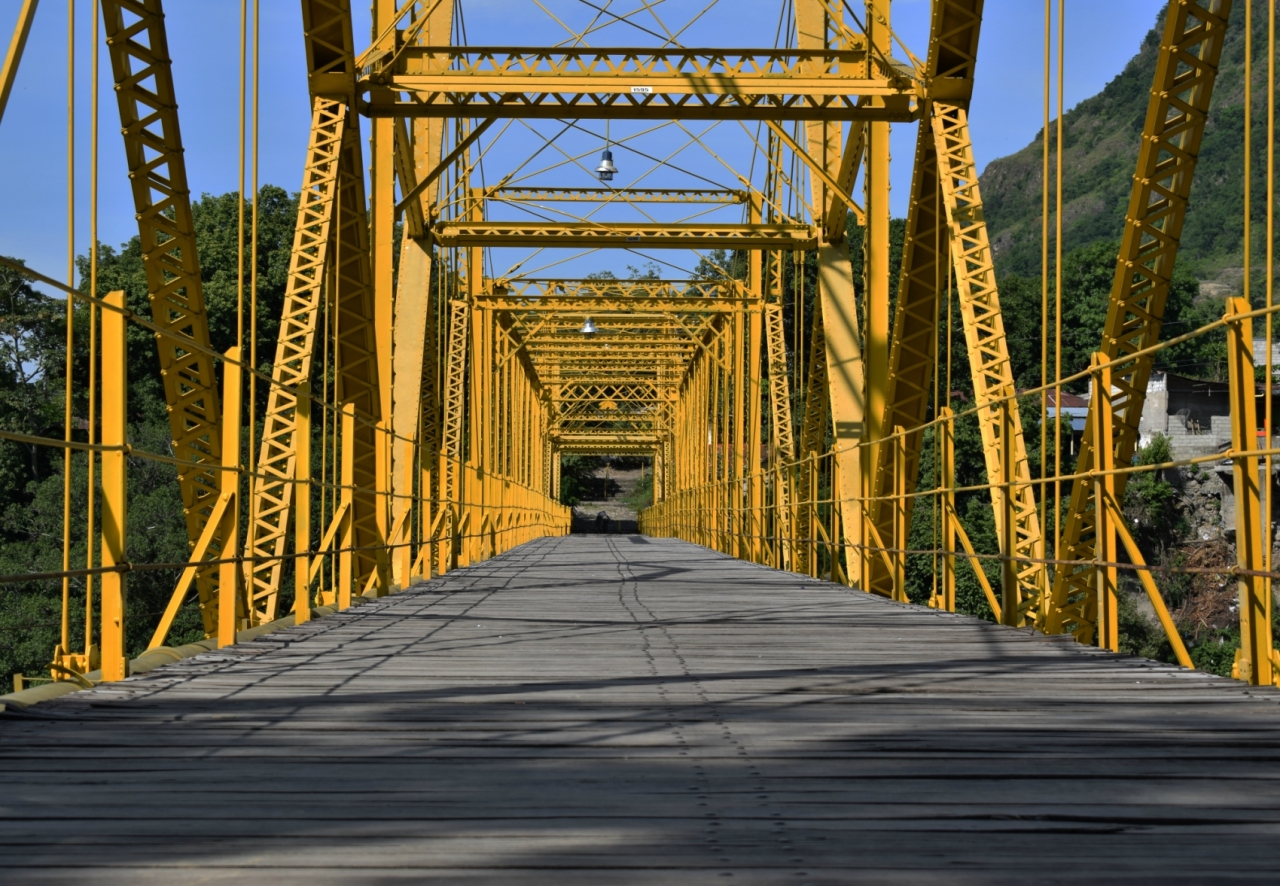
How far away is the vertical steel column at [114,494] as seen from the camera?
16.0 ft

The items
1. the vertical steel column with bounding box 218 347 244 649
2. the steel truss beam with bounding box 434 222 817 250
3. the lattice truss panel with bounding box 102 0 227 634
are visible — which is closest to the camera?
the vertical steel column with bounding box 218 347 244 649

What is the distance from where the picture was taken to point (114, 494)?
16.1ft

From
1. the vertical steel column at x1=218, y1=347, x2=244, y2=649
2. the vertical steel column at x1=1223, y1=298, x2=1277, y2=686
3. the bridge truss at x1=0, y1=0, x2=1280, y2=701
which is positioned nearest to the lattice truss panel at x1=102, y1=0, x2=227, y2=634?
the bridge truss at x1=0, y1=0, x2=1280, y2=701

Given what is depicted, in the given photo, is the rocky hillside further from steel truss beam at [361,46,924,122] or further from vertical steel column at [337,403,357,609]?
vertical steel column at [337,403,357,609]

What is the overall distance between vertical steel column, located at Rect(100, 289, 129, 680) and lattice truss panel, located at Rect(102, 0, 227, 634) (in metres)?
4.10

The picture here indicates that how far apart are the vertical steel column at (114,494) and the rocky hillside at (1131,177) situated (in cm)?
4997

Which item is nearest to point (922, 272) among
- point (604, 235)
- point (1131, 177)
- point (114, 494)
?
point (604, 235)

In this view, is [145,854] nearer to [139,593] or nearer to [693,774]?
[693,774]

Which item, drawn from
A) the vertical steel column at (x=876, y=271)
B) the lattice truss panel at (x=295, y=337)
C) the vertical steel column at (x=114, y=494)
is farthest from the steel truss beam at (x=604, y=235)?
the vertical steel column at (x=114, y=494)

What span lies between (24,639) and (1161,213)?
32.4 metres

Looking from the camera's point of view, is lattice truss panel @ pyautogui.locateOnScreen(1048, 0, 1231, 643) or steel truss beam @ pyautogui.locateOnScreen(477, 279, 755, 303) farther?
steel truss beam @ pyautogui.locateOnScreen(477, 279, 755, 303)

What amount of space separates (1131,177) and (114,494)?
2249 inches

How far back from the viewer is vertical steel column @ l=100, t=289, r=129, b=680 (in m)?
4.87

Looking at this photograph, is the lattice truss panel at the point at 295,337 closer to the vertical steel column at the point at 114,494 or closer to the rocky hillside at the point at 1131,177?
the vertical steel column at the point at 114,494
